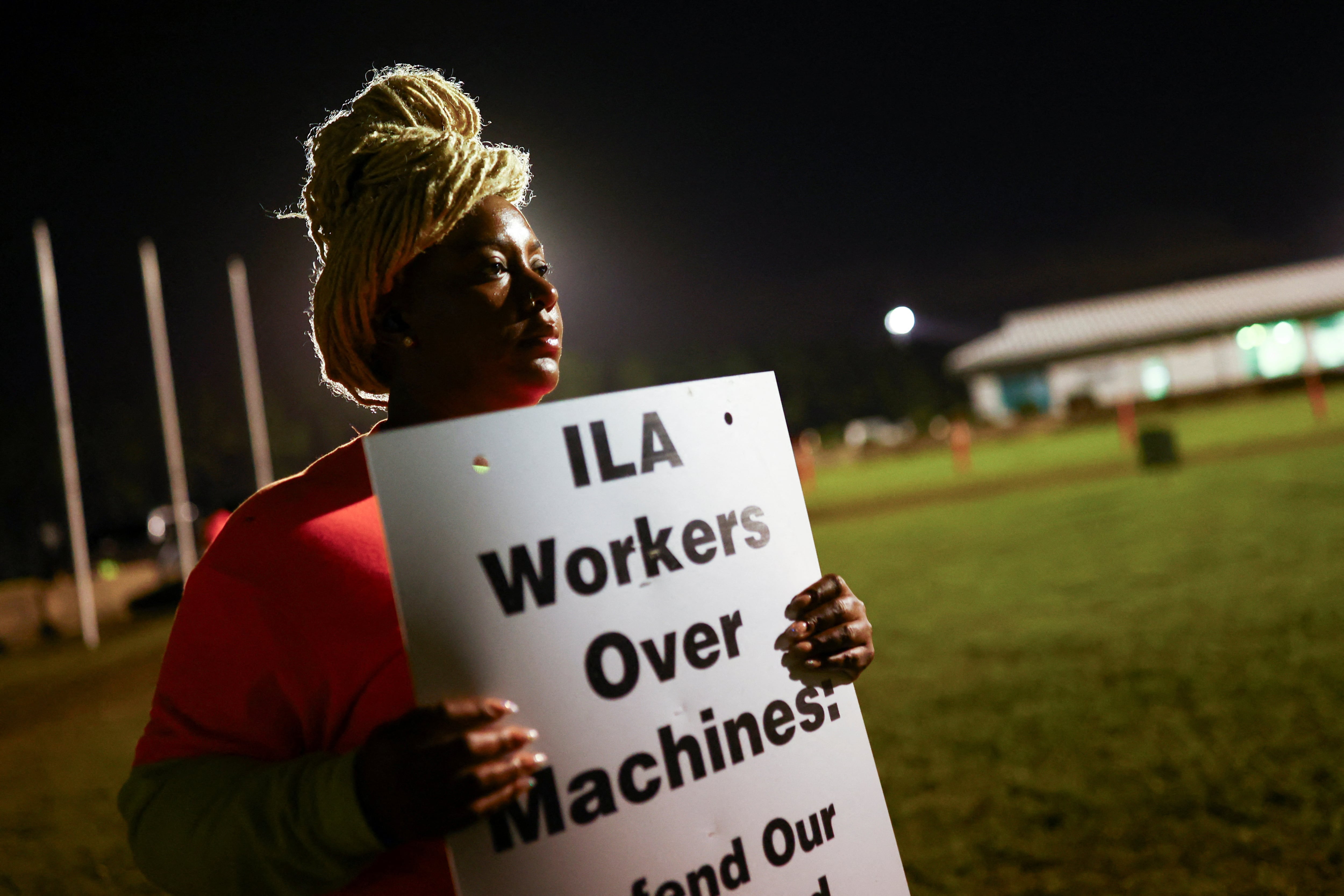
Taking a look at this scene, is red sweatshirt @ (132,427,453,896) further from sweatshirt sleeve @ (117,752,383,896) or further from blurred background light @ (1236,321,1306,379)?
blurred background light @ (1236,321,1306,379)

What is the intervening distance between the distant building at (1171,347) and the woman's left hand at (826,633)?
158 ft

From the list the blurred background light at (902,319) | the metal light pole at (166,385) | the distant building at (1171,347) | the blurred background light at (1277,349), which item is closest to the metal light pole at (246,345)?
the metal light pole at (166,385)

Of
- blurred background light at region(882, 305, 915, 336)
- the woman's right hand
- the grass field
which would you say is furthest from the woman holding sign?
blurred background light at region(882, 305, 915, 336)

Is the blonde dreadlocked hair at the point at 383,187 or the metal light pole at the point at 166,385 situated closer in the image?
the blonde dreadlocked hair at the point at 383,187

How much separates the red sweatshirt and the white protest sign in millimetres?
113

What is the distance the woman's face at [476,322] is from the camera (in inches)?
58.7

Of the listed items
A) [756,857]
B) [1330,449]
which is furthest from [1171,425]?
[756,857]

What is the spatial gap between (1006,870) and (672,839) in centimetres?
297

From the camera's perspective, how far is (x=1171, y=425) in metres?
29.0

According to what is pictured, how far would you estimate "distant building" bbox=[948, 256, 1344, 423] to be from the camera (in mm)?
50688

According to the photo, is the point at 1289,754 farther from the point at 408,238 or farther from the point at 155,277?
the point at 155,277

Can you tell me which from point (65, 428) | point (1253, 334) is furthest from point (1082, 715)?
point (1253, 334)

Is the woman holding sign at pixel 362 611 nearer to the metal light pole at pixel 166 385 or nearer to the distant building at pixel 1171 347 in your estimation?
the metal light pole at pixel 166 385

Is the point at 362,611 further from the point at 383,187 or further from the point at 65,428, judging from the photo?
the point at 65,428
